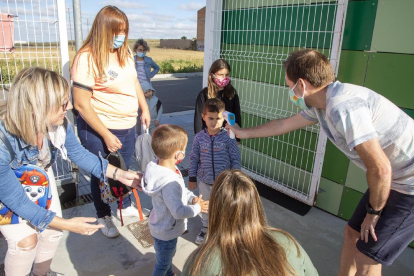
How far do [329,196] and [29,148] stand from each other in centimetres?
293

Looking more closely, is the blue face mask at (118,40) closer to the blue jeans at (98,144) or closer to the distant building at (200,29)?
the blue jeans at (98,144)

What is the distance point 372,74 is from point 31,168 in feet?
9.33

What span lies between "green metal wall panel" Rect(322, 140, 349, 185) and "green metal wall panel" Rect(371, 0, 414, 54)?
1.05 m

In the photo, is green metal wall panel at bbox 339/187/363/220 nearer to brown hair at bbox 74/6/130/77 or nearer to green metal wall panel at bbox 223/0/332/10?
green metal wall panel at bbox 223/0/332/10

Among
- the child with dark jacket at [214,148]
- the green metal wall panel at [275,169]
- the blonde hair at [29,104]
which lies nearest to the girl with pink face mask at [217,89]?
the child with dark jacket at [214,148]

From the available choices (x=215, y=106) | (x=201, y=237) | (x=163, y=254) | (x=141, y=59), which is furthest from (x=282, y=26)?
(x=141, y=59)

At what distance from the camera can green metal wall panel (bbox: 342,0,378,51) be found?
2.82 metres

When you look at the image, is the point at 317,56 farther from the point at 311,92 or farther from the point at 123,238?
the point at 123,238

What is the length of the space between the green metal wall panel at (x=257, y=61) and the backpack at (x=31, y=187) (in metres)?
2.76

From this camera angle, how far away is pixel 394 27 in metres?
2.68

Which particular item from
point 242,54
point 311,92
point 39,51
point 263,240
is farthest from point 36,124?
point 242,54

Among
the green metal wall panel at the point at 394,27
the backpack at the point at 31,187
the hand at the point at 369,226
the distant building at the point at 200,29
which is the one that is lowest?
the hand at the point at 369,226

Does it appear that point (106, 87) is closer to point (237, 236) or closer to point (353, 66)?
point (237, 236)

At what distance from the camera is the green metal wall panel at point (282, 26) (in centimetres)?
321
